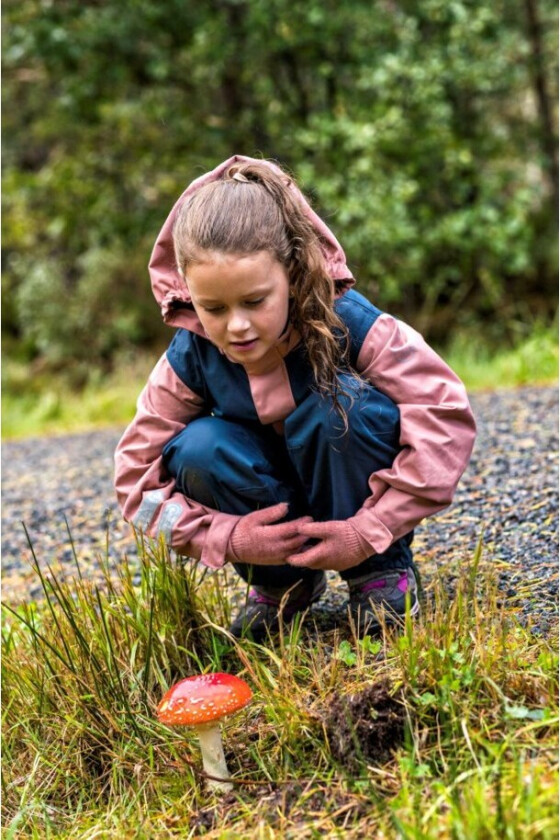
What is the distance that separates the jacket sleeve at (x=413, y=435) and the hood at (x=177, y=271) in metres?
0.18

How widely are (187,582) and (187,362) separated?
21.8 inches

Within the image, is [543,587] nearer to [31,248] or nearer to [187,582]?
[187,582]

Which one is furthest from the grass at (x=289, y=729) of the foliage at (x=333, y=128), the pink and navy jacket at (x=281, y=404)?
the foliage at (x=333, y=128)

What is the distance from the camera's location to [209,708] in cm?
178

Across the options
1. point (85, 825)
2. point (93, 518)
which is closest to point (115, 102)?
point (93, 518)

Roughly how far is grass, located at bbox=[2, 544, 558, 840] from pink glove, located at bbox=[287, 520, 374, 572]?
0.19m

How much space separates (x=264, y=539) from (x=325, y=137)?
6048 mm

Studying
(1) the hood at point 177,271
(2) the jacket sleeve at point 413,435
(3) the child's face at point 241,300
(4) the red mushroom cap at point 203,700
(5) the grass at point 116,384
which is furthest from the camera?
(5) the grass at point 116,384

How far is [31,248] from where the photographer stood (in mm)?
11812

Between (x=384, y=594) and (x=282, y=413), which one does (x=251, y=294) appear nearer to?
(x=282, y=413)

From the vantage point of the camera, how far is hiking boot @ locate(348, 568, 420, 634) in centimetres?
234

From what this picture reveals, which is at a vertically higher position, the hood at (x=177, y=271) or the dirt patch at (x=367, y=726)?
the hood at (x=177, y=271)

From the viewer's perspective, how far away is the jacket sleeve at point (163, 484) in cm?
233

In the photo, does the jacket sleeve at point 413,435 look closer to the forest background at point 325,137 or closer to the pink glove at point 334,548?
the pink glove at point 334,548
